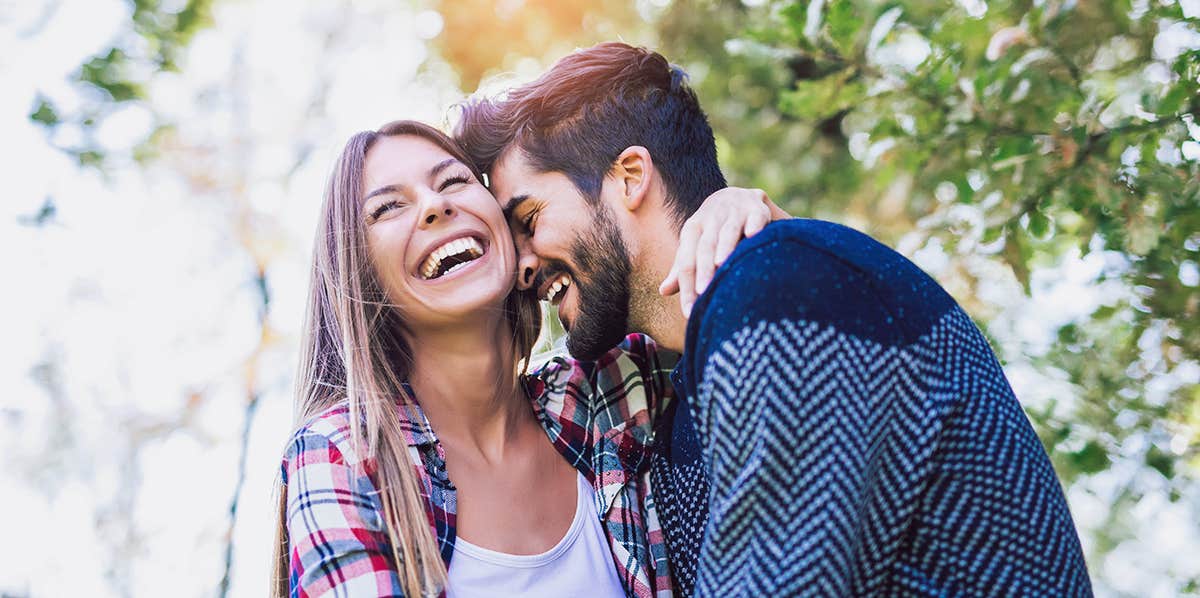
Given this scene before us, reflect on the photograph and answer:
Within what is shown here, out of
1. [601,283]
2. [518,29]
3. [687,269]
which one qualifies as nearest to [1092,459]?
[601,283]

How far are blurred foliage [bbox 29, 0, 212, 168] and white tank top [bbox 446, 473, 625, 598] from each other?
2.74 meters

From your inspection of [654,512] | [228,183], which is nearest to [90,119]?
[654,512]

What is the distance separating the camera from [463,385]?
272 centimetres

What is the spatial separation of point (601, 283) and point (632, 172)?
282mm

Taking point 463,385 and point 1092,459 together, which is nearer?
point 463,385

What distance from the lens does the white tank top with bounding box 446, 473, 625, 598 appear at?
231cm

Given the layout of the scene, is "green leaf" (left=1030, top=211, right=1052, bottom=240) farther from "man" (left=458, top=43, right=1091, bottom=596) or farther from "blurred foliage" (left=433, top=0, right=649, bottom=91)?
"blurred foliage" (left=433, top=0, right=649, bottom=91)

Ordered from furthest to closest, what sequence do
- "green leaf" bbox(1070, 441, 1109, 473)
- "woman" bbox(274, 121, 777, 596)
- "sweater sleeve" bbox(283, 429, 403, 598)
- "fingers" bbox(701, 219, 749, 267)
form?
1. "green leaf" bbox(1070, 441, 1109, 473)
2. "woman" bbox(274, 121, 777, 596)
3. "sweater sleeve" bbox(283, 429, 403, 598)
4. "fingers" bbox(701, 219, 749, 267)

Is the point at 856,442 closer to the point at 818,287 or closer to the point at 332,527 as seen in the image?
the point at 818,287

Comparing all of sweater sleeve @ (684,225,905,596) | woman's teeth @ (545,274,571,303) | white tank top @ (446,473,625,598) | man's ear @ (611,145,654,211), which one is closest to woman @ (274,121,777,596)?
white tank top @ (446,473,625,598)

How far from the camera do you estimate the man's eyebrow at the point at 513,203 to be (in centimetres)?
271

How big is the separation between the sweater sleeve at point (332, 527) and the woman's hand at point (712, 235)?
74 cm

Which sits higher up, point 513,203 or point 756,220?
point 513,203

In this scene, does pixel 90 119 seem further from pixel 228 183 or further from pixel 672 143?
pixel 228 183
